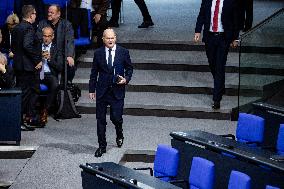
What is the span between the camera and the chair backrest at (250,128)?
32.3 feet

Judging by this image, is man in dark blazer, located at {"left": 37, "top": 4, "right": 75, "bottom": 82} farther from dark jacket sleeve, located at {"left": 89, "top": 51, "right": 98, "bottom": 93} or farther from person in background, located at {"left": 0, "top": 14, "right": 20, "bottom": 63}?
dark jacket sleeve, located at {"left": 89, "top": 51, "right": 98, "bottom": 93}

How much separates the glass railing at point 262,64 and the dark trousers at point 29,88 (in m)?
2.85

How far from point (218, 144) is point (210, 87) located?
3801 millimetres

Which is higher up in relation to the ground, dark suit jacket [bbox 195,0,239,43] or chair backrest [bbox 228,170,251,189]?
dark suit jacket [bbox 195,0,239,43]

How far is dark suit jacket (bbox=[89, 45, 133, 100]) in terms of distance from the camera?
10.4 m

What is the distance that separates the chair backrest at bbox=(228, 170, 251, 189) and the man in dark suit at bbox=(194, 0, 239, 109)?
14.2ft

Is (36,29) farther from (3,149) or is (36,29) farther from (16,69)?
(3,149)

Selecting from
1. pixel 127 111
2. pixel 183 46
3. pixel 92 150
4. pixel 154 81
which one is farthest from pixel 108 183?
pixel 183 46

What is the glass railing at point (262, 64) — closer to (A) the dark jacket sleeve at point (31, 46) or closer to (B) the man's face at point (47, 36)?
(B) the man's face at point (47, 36)

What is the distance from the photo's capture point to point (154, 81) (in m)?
13.2

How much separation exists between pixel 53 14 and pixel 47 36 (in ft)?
1.28

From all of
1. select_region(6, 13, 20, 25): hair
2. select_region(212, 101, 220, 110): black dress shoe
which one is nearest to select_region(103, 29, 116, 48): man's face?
select_region(212, 101, 220, 110): black dress shoe

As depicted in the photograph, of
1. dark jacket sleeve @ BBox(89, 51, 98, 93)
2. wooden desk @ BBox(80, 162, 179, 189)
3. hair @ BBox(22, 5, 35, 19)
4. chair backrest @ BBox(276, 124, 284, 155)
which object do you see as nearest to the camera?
wooden desk @ BBox(80, 162, 179, 189)

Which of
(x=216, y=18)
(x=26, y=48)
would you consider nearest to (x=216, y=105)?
(x=216, y=18)
